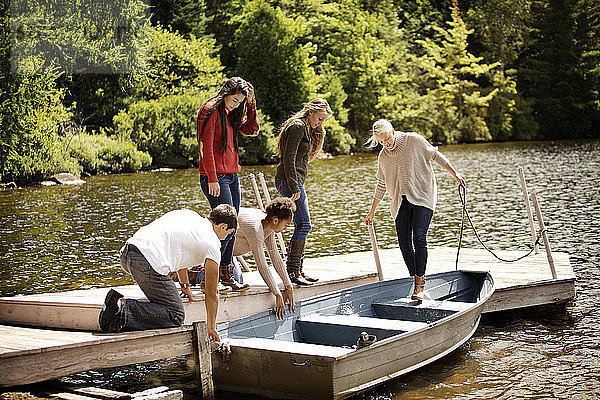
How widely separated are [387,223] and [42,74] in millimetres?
19970

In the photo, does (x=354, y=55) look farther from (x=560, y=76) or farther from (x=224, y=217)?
(x=224, y=217)

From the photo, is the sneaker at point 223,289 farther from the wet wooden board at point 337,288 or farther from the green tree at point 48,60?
the green tree at point 48,60

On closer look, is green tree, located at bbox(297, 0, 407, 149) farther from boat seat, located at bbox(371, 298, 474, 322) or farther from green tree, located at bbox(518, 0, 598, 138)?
boat seat, located at bbox(371, 298, 474, 322)

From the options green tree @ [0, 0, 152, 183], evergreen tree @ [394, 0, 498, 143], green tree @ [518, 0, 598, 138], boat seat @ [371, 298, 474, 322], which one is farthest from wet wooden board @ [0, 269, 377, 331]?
green tree @ [518, 0, 598, 138]

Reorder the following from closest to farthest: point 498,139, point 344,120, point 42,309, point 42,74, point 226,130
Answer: point 42,309 < point 226,130 < point 42,74 < point 344,120 < point 498,139

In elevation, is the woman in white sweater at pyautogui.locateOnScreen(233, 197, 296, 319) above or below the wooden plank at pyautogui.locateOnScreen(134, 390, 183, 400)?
Result: above

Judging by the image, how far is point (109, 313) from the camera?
5727 millimetres

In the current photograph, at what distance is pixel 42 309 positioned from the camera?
637cm

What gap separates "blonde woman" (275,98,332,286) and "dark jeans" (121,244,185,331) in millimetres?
2091

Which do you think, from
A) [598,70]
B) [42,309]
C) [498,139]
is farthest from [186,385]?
[598,70]

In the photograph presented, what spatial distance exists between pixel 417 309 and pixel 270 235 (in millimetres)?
1636

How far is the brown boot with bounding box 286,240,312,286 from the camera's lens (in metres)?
7.83

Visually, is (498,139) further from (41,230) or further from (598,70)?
(41,230)

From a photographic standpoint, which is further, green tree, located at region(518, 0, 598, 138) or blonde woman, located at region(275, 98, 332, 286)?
green tree, located at region(518, 0, 598, 138)
